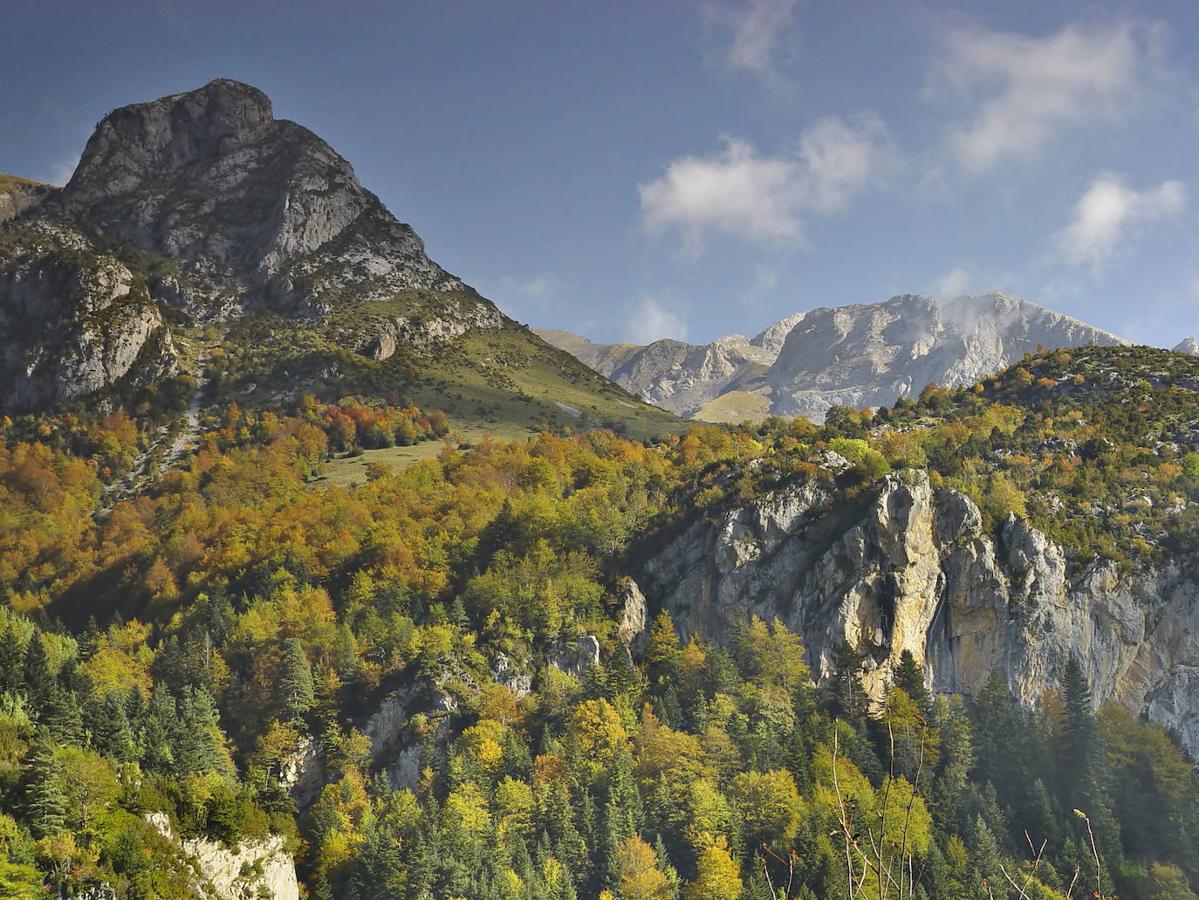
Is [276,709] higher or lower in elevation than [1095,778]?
lower

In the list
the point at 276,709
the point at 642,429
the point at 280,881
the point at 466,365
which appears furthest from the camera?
the point at 466,365

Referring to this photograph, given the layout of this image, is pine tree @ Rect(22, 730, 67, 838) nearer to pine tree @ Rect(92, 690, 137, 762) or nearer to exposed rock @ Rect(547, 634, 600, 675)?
pine tree @ Rect(92, 690, 137, 762)

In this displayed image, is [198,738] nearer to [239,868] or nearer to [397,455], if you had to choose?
[239,868]

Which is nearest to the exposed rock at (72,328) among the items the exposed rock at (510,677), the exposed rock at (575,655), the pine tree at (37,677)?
the pine tree at (37,677)

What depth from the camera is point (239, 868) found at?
56188mm

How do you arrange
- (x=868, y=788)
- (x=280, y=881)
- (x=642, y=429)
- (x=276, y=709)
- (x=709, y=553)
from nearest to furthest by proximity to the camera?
(x=280, y=881)
(x=868, y=788)
(x=276, y=709)
(x=709, y=553)
(x=642, y=429)

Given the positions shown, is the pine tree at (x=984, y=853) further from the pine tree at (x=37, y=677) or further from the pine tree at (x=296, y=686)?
the pine tree at (x=37, y=677)

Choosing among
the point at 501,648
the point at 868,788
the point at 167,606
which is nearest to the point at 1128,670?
the point at 868,788

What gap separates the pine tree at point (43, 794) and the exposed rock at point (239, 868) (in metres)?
5.28

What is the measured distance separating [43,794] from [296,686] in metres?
30.1

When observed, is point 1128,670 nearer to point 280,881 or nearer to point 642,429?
point 280,881

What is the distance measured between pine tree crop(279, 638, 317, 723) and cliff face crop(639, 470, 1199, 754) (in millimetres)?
33636

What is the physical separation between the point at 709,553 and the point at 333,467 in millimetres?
70245

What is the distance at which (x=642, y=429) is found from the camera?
547ft
